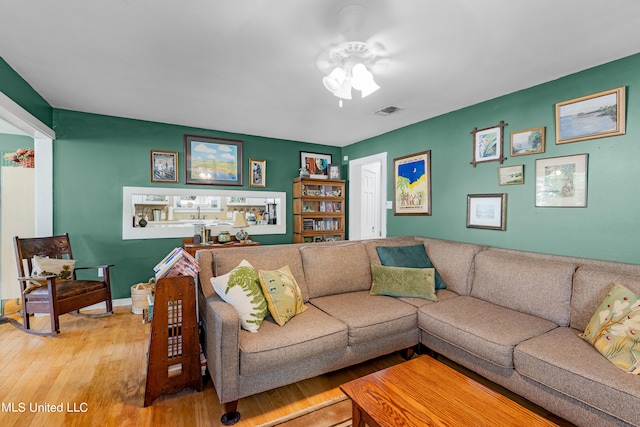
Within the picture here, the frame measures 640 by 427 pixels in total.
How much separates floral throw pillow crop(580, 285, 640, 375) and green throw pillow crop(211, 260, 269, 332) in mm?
1930

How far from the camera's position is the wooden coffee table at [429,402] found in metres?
1.19

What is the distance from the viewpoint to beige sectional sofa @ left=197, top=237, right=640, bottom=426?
1.52 m

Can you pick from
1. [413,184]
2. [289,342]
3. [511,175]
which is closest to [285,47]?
[289,342]

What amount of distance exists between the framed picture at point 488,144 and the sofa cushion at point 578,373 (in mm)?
1766

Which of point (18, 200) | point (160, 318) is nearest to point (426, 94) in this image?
point (160, 318)

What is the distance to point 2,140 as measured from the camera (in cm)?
374

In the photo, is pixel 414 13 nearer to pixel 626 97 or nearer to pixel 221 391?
pixel 626 97

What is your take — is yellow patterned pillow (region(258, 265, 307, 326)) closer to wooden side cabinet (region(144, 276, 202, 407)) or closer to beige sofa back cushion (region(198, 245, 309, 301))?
beige sofa back cushion (region(198, 245, 309, 301))

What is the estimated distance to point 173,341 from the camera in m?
1.84

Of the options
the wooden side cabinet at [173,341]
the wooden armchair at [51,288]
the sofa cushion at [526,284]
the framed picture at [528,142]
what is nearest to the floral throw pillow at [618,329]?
the sofa cushion at [526,284]

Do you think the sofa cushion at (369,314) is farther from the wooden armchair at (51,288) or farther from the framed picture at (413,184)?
the wooden armchair at (51,288)

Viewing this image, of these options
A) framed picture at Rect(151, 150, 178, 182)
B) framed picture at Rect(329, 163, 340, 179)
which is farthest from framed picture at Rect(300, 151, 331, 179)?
framed picture at Rect(151, 150, 178, 182)

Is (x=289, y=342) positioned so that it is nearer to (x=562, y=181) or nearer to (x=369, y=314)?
(x=369, y=314)

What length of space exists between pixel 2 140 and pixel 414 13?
16.7 ft
